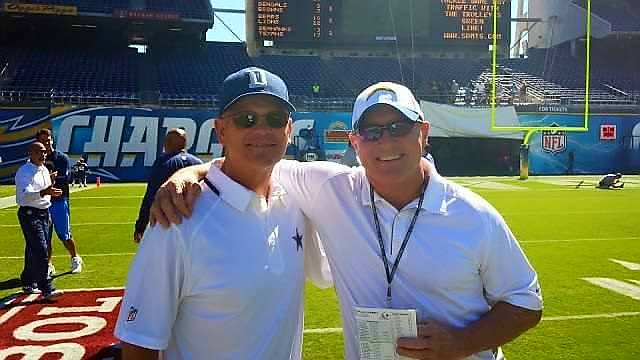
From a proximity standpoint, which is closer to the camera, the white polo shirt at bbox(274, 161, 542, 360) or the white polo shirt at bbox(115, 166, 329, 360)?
the white polo shirt at bbox(115, 166, 329, 360)

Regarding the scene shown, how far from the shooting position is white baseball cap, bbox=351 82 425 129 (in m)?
2.16

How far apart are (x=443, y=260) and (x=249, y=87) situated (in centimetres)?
91

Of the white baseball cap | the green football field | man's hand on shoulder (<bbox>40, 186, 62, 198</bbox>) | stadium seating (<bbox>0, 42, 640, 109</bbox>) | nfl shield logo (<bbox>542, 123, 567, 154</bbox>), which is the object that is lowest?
the green football field

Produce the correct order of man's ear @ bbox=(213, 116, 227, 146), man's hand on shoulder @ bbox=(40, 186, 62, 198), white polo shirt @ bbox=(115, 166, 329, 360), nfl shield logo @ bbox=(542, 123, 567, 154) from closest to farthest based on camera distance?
1. white polo shirt @ bbox=(115, 166, 329, 360)
2. man's ear @ bbox=(213, 116, 227, 146)
3. man's hand on shoulder @ bbox=(40, 186, 62, 198)
4. nfl shield logo @ bbox=(542, 123, 567, 154)

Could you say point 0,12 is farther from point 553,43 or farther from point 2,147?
point 553,43

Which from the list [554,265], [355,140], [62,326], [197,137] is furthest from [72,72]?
[355,140]

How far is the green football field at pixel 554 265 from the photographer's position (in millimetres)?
4805

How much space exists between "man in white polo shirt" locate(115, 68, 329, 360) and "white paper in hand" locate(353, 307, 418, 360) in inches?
11.2

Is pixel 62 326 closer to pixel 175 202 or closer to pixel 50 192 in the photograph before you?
pixel 50 192

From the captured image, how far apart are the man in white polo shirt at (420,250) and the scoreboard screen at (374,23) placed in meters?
24.3

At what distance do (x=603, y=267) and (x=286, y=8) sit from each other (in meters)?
20.6

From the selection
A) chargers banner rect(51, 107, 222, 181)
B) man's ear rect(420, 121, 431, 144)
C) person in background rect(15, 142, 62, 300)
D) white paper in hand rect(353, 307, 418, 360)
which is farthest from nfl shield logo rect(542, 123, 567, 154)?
white paper in hand rect(353, 307, 418, 360)

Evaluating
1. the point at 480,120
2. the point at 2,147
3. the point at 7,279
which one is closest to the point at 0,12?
the point at 2,147

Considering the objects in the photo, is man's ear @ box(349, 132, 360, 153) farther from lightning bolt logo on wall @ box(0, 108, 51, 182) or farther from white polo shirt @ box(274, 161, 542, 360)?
lightning bolt logo on wall @ box(0, 108, 51, 182)
